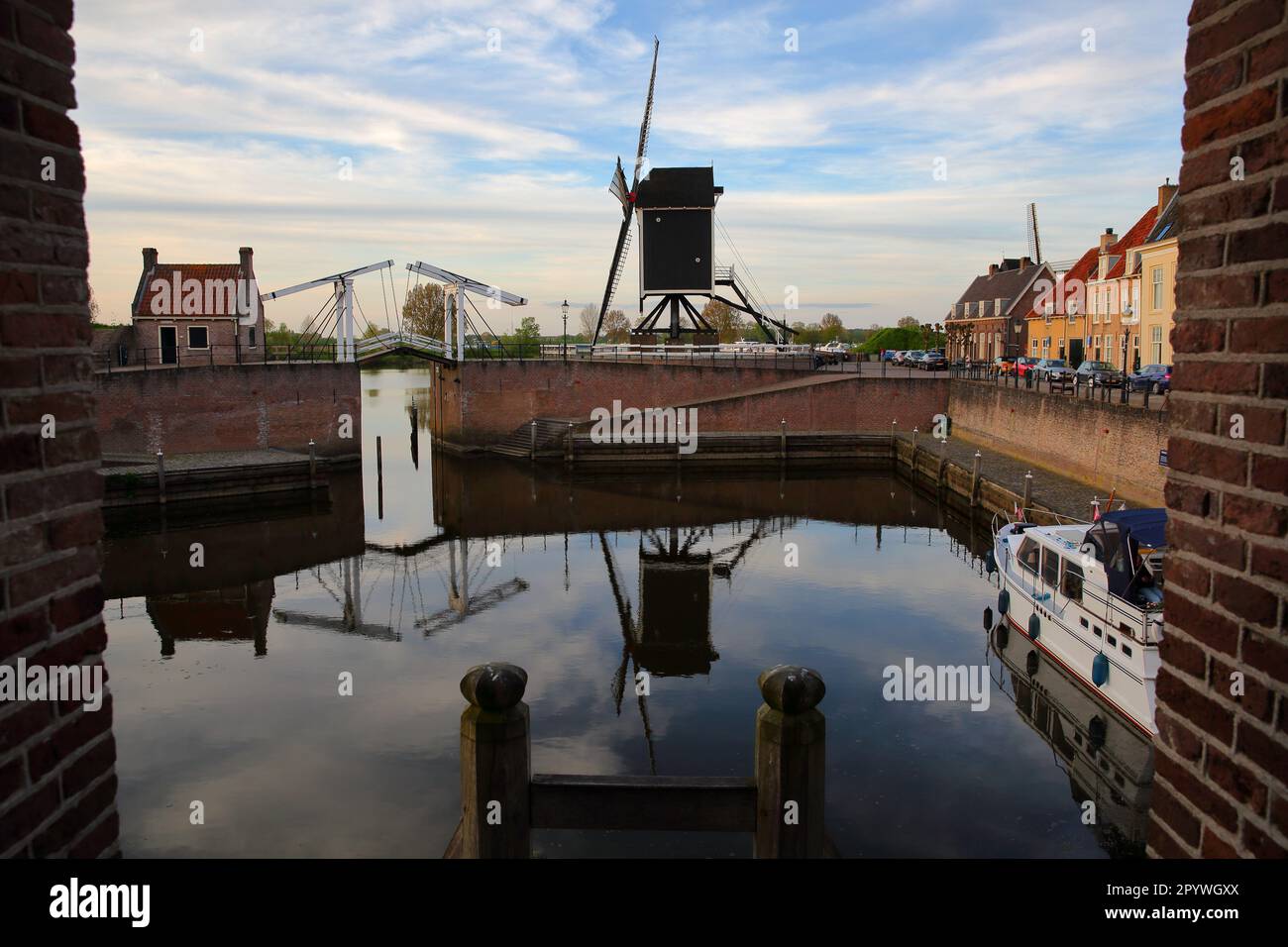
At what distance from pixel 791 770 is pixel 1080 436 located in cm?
2394

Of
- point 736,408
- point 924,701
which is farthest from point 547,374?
point 924,701

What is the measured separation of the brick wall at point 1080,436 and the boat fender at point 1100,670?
5685mm

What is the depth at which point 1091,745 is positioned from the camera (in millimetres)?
A: 12680

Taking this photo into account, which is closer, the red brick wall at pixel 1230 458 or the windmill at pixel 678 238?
the red brick wall at pixel 1230 458

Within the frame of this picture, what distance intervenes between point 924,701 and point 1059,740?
1.91m

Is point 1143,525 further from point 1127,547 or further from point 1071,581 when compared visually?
point 1071,581

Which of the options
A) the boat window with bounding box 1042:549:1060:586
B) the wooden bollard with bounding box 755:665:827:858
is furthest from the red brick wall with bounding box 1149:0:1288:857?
the boat window with bounding box 1042:549:1060:586

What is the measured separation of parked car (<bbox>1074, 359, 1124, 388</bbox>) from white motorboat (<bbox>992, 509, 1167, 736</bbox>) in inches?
555

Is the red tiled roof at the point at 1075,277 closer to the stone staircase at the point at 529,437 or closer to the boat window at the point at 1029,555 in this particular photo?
the stone staircase at the point at 529,437

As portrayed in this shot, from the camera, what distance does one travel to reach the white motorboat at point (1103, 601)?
40.8ft

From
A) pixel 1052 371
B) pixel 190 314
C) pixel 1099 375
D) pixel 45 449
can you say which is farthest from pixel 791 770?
pixel 190 314

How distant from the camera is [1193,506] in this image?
2523 mm

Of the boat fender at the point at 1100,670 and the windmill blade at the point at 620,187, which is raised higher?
the windmill blade at the point at 620,187

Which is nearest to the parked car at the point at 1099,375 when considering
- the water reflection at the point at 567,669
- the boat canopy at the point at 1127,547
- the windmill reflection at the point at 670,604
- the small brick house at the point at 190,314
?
the water reflection at the point at 567,669
